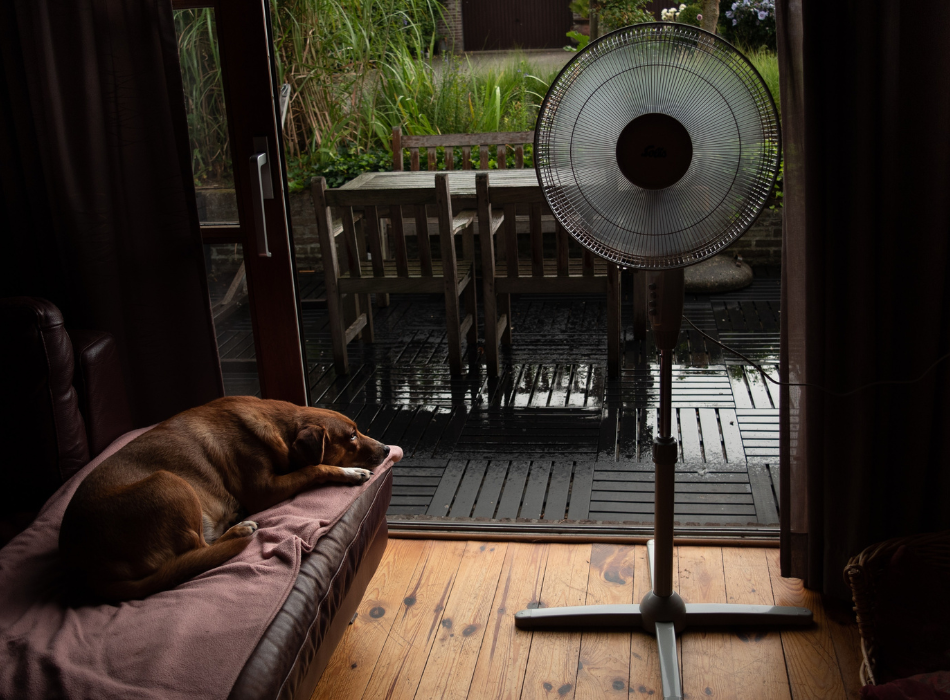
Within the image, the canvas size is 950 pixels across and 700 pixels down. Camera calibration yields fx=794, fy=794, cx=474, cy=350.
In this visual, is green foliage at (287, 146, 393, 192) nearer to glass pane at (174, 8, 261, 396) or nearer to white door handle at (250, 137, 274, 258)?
glass pane at (174, 8, 261, 396)

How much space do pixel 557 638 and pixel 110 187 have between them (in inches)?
66.0

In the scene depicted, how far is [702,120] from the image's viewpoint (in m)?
1.47

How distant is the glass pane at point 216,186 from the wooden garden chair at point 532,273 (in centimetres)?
133

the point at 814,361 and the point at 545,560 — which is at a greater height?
the point at 814,361

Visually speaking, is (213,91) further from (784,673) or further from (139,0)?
(784,673)

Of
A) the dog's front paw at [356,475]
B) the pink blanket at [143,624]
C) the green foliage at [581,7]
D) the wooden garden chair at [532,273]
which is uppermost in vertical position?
the green foliage at [581,7]

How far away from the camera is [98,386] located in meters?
1.93

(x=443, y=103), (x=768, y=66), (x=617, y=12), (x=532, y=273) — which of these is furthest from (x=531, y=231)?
(x=617, y=12)

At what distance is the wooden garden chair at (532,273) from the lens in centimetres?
346

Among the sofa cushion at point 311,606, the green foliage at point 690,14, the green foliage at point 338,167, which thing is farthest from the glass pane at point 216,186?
the green foliage at point 690,14

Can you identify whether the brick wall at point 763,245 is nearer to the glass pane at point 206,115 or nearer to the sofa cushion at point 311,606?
the glass pane at point 206,115

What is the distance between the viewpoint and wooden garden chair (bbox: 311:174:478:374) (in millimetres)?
3523

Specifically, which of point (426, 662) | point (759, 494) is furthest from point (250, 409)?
point (759, 494)

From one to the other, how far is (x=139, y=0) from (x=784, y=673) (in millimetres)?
2264
